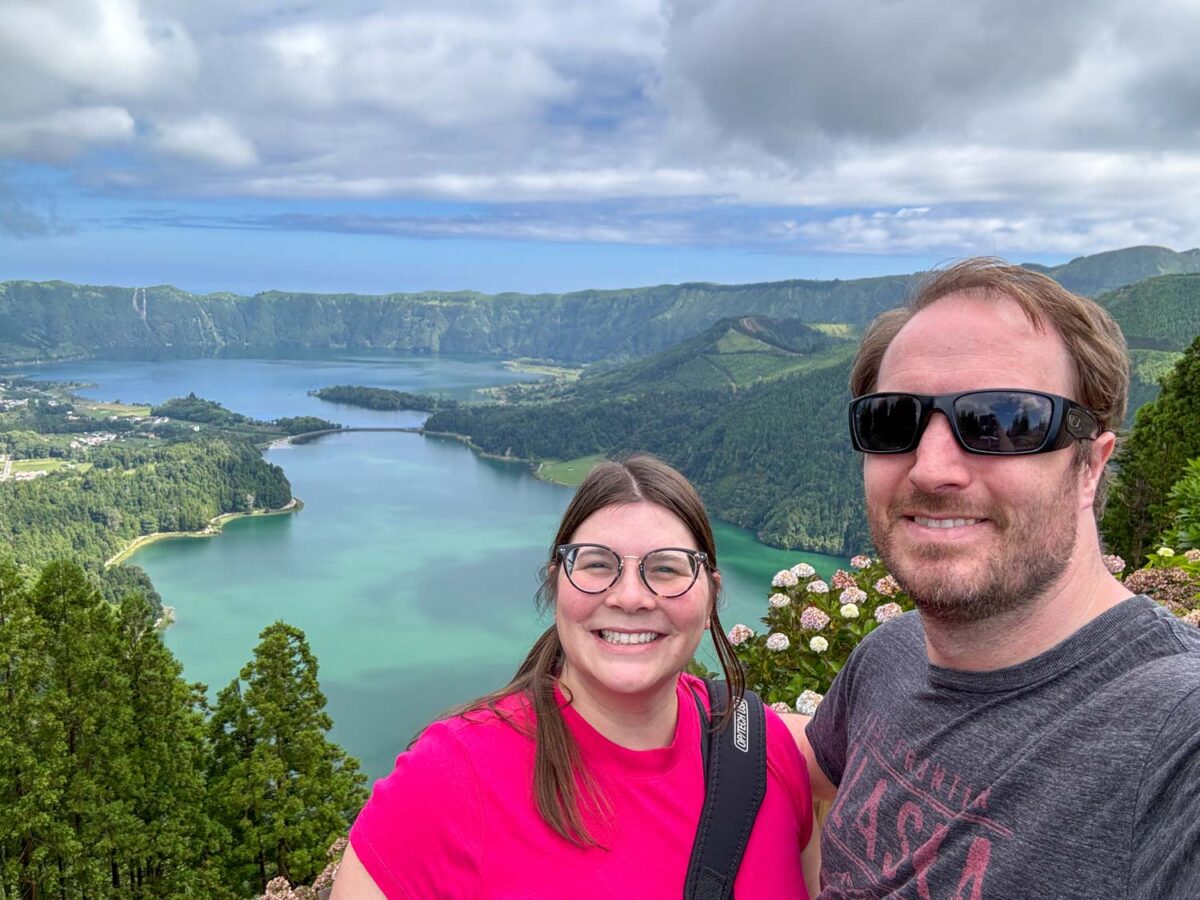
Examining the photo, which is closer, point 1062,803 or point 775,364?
point 1062,803

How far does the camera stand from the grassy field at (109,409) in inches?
6447

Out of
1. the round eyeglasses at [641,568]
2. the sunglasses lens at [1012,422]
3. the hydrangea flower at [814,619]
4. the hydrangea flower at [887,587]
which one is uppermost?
the sunglasses lens at [1012,422]

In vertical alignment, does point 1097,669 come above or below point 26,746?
above

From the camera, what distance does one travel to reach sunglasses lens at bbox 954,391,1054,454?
1723mm

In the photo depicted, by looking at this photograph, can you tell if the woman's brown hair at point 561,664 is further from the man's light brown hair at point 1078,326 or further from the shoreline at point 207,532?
the shoreline at point 207,532

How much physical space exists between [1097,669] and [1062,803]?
0.26m

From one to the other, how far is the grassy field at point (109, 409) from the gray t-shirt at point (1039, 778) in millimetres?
181375

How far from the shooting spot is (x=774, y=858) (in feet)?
6.81

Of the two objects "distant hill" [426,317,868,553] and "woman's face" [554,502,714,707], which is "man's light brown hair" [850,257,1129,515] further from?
"distant hill" [426,317,868,553]

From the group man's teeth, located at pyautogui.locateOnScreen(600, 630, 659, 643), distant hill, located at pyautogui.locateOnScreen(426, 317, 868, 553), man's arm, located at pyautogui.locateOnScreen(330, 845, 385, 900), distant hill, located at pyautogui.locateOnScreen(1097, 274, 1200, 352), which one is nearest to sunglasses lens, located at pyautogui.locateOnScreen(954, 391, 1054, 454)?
man's teeth, located at pyautogui.locateOnScreen(600, 630, 659, 643)

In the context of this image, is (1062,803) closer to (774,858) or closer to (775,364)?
Result: (774,858)

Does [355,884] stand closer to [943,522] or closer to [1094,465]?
[943,522]

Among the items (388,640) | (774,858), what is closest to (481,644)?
(388,640)

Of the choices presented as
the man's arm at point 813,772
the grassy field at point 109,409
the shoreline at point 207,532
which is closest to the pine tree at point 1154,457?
the man's arm at point 813,772
